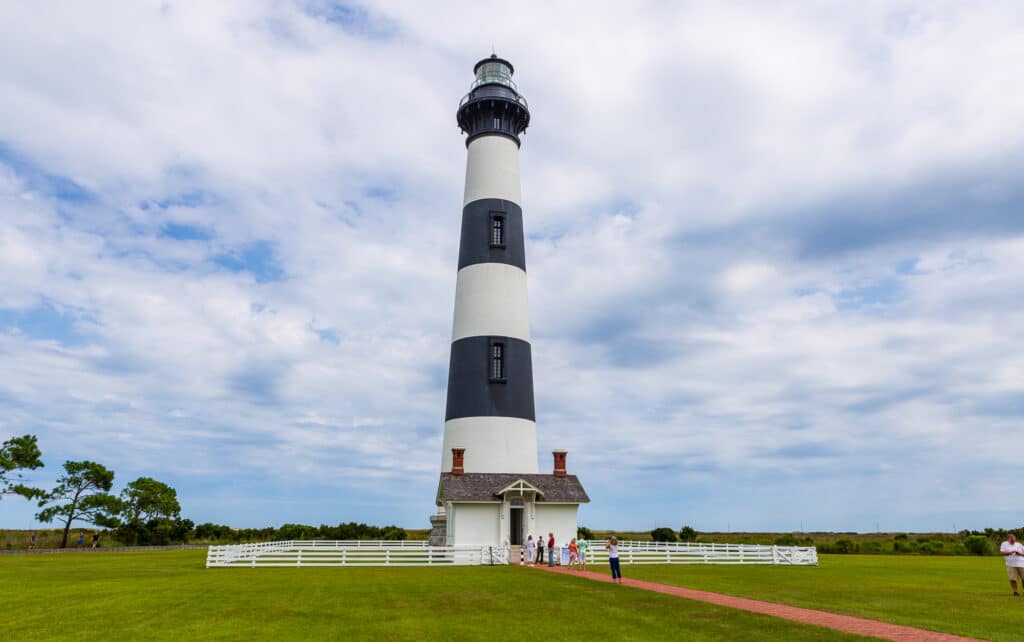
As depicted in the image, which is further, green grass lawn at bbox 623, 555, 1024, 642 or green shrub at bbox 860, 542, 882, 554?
green shrub at bbox 860, 542, 882, 554

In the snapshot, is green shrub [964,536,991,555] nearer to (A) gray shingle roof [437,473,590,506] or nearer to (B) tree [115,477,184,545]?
(A) gray shingle roof [437,473,590,506]

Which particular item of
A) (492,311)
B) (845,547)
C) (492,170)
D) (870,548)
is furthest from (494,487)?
(870,548)

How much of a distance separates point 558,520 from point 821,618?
19.4 metres

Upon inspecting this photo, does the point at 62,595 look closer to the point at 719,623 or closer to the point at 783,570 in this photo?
the point at 719,623

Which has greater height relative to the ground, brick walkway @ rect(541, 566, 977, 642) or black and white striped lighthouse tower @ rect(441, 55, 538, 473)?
black and white striped lighthouse tower @ rect(441, 55, 538, 473)

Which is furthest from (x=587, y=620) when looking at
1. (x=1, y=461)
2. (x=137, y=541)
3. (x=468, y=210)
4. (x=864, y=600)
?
(x=137, y=541)

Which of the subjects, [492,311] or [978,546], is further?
[978,546]

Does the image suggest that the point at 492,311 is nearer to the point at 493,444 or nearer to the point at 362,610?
the point at 493,444

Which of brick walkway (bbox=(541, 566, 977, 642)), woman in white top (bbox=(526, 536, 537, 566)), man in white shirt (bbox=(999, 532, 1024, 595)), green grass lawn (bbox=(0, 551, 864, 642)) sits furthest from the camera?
woman in white top (bbox=(526, 536, 537, 566))

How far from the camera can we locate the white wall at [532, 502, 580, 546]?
3116cm

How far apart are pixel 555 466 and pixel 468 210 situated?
43.7 feet

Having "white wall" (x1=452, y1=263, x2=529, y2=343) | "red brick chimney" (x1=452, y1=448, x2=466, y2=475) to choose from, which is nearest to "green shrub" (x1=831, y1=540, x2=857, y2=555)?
"white wall" (x1=452, y1=263, x2=529, y2=343)

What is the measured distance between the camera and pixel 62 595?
16484 millimetres

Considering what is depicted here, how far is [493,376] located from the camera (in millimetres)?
33062
